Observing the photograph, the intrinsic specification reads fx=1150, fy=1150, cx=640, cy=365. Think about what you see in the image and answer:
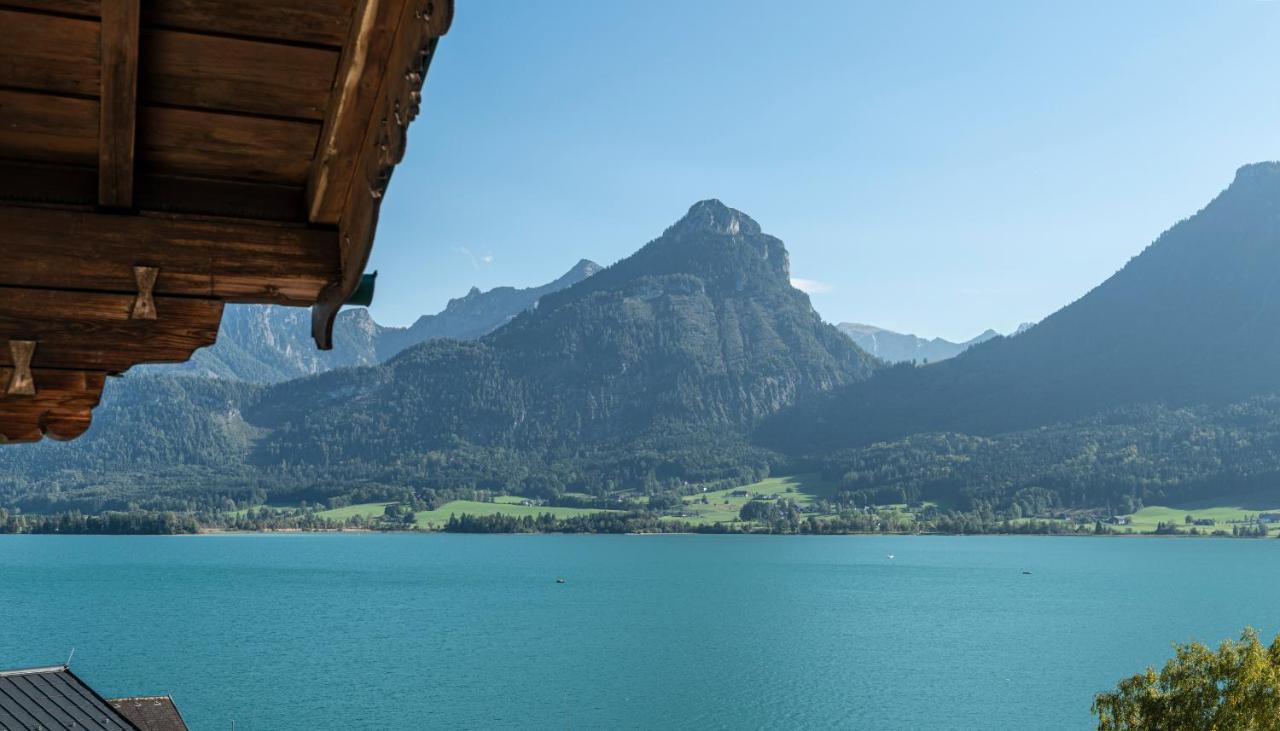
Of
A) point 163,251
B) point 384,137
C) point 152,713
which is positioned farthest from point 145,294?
point 152,713

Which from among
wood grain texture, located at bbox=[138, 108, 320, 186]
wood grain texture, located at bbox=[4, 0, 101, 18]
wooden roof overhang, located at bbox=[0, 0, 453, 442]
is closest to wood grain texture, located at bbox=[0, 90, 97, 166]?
wooden roof overhang, located at bbox=[0, 0, 453, 442]

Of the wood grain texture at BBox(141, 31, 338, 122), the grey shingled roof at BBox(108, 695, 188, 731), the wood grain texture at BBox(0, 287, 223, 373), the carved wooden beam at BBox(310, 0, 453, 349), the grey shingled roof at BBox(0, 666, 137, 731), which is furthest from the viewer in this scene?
the grey shingled roof at BBox(108, 695, 188, 731)

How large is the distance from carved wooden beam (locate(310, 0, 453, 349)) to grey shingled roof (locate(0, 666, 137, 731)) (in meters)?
24.9

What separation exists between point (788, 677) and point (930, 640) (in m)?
22.4

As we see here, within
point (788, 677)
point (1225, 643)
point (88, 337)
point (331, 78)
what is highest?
point (331, 78)

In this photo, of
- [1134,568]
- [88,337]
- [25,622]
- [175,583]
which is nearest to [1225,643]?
[88,337]

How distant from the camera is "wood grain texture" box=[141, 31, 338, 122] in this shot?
2.45 m

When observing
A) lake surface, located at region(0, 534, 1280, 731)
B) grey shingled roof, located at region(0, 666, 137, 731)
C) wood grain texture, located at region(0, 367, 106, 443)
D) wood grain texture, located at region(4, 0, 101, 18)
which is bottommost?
lake surface, located at region(0, 534, 1280, 731)

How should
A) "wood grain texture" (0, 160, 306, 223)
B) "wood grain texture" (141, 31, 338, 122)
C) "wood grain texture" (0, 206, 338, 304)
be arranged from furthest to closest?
1. "wood grain texture" (0, 206, 338, 304)
2. "wood grain texture" (0, 160, 306, 223)
3. "wood grain texture" (141, 31, 338, 122)

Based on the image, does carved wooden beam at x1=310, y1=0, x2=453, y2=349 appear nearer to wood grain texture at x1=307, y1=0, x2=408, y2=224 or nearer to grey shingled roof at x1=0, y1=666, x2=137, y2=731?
wood grain texture at x1=307, y1=0, x2=408, y2=224

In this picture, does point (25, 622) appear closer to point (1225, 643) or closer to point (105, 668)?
point (105, 668)

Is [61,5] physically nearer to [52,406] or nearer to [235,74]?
[235,74]

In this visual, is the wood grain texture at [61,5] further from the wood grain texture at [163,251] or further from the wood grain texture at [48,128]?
the wood grain texture at [163,251]

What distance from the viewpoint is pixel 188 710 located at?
61.2 meters
